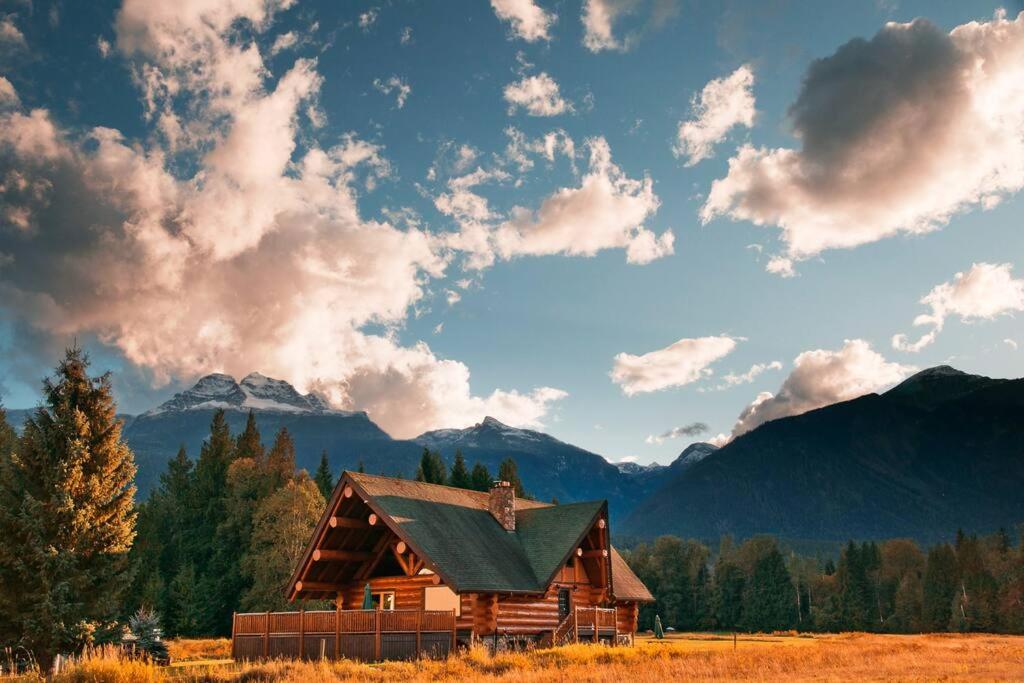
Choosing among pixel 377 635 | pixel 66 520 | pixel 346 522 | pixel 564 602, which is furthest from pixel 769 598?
pixel 66 520

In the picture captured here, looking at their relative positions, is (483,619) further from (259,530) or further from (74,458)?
(259,530)

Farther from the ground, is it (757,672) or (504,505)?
(504,505)

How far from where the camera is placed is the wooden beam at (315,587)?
1468 inches

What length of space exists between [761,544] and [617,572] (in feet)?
367

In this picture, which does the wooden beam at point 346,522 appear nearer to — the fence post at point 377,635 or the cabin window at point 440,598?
the cabin window at point 440,598

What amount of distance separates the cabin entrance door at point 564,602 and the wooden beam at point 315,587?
10.4 m

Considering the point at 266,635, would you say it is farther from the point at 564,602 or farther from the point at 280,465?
the point at 280,465

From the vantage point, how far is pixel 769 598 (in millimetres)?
124938

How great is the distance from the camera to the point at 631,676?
2459 centimetres

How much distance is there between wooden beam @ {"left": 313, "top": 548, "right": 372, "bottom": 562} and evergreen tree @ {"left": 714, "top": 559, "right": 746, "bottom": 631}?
3870 inches

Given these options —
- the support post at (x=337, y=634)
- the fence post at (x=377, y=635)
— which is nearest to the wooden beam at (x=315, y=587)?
the support post at (x=337, y=634)

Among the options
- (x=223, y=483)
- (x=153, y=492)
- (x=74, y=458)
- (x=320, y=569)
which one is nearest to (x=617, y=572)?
(x=320, y=569)

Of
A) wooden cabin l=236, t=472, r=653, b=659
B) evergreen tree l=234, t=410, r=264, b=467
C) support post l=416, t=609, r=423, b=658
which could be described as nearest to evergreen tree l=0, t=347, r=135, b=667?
wooden cabin l=236, t=472, r=653, b=659

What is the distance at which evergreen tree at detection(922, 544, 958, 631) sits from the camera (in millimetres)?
113875
